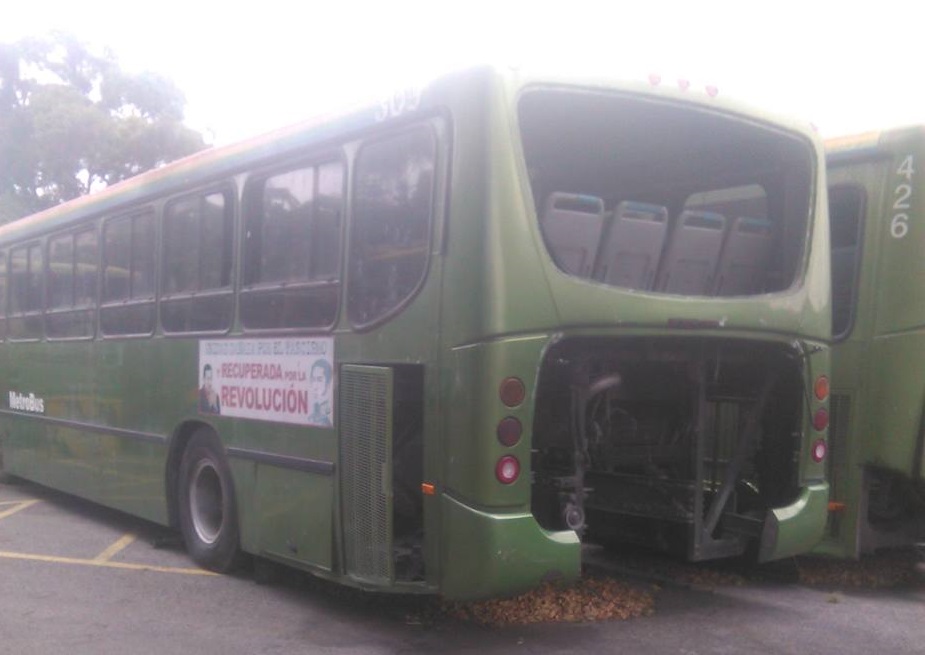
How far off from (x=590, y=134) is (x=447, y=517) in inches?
103

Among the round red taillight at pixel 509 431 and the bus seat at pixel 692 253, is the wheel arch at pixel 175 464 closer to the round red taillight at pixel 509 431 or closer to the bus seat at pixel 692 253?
the round red taillight at pixel 509 431

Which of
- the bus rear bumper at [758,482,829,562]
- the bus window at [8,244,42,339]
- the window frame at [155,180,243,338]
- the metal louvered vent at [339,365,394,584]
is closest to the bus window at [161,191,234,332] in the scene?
the window frame at [155,180,243,338]

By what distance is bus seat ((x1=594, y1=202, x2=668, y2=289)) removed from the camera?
582 cm

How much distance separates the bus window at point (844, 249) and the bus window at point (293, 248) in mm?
3614

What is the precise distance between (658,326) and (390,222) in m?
1.61

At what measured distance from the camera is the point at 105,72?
33188 millimetres

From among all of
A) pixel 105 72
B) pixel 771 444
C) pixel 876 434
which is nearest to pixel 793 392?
pixel 771 444

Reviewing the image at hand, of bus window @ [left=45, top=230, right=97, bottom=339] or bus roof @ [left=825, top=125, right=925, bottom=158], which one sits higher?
bus roof @ [left=825, top=125, right=925, bottom=158]

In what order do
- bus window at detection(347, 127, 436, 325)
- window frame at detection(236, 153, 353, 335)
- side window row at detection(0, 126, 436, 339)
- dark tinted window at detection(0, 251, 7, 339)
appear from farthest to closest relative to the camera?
dark tinted window at detection(0, 251, 7, 339)
window frame at detection(236, 153, 353, 335)
side window row at detection(0, 126, 436, 339)
bus window at detection(347, 127, 436, 325)

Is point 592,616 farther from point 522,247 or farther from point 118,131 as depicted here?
point 118,131

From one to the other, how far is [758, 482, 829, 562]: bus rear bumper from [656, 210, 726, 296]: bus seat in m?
1.44

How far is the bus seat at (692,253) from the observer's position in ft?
20.1

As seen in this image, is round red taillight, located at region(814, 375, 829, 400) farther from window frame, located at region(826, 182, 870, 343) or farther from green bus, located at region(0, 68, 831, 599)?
window frame, located at region(826, 182, 870, 343)

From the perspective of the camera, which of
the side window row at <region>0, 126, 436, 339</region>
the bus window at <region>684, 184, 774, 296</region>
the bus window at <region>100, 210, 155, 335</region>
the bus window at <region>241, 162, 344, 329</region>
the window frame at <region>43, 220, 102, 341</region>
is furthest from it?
the window frame at <region>43, 220, 102, 341</region>
